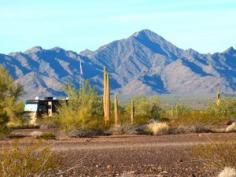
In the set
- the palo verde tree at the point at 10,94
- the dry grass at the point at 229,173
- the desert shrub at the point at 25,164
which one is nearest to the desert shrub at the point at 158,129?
the palo verde tree at the point at 10,94

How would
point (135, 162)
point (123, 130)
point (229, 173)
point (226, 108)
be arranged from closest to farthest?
point (229, 173) → point (135, 162) → point (123, 130) → point (226, 108)

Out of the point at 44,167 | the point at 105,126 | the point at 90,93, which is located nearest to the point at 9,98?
the point at 90,93

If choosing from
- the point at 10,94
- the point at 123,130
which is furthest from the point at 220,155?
the point at 10,94

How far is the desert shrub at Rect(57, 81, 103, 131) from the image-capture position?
133 ft

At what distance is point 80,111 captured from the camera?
138 ft

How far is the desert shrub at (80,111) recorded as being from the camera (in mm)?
40675

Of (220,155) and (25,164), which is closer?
(25,164)

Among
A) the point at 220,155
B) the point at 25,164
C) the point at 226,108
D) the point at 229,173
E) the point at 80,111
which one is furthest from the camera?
the point at 226,108

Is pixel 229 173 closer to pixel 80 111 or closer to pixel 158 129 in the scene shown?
pixel 158 129

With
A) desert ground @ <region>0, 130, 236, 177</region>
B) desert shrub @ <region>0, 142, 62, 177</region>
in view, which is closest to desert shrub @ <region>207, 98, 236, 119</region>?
desert ground @ <region>0, 130, 236, 177</region>

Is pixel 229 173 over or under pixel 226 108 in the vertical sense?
under

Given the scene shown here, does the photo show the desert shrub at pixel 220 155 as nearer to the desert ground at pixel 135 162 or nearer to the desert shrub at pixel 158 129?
the desert ground at pixel 135 162

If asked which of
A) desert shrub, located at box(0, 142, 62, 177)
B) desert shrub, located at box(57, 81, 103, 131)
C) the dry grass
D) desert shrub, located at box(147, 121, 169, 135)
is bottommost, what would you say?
the dry grass

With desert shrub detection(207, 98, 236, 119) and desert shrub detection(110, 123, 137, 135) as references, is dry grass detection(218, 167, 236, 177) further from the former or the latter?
desert shrub detection(207, 98, 236, 119)
